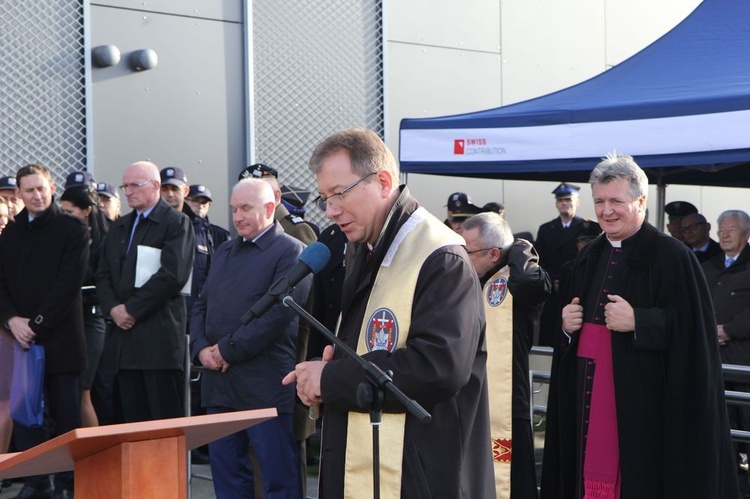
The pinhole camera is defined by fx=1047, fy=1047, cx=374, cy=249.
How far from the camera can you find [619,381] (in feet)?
14.7

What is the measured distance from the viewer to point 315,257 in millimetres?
3193

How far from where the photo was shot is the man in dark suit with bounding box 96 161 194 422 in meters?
6.63

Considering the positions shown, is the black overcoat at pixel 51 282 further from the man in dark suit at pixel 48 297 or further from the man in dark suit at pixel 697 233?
the man in dark suit at pixel 697 233

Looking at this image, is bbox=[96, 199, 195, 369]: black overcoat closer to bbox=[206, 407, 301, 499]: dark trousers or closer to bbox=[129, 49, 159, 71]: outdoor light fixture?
→ bbox=[206, 407, 301, 499]: dark trousers

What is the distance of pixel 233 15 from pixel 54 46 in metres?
1.89

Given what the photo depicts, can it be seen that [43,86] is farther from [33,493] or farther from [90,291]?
[33,493]

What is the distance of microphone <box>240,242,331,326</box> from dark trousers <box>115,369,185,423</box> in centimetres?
370

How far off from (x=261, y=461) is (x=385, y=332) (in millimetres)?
2778

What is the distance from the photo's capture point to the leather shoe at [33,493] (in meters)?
6.77

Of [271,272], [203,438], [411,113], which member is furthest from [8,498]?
[411,113]

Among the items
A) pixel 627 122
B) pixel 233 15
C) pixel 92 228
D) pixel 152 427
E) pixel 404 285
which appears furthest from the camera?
pixel 233 15

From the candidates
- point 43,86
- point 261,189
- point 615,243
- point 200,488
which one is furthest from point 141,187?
point 615,243

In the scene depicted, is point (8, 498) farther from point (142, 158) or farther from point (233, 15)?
point (233, 15)

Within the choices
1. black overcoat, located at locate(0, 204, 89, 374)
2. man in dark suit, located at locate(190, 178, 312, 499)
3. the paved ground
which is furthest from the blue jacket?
the paved ground
